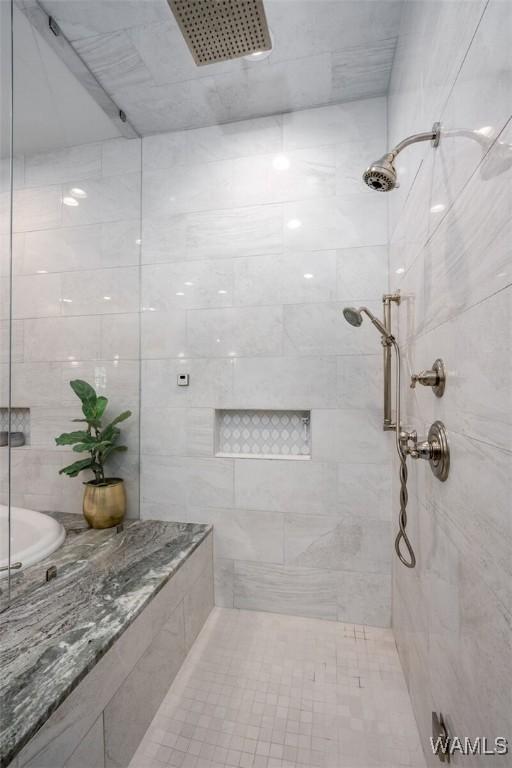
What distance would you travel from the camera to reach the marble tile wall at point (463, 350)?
0.64 meters

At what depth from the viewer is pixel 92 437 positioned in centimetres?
178

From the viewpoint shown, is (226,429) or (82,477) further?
(226,429)

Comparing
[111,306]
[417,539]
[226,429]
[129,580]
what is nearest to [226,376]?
[226,429]

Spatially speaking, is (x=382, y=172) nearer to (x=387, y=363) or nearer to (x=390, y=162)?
(x=390, y=162)

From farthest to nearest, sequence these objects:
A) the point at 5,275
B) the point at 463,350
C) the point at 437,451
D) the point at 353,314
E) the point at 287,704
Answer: the point at 353,314 < the point at 287,704 < the point at 5,275 < the point at 437,451 < the point at 463,350

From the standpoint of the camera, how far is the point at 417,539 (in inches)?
49.3

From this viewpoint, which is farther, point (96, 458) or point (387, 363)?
point (96, 458)

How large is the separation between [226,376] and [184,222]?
0.93 meters

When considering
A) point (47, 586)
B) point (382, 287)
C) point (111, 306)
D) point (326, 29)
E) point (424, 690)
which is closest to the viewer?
point (424, 690)

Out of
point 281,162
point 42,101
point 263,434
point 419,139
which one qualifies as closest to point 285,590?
point 263,434

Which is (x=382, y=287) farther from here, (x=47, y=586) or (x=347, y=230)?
(x=47, y=586)

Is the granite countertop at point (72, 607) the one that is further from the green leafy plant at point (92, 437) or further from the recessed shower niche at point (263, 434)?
the recessed shower niche at point (263, 434)

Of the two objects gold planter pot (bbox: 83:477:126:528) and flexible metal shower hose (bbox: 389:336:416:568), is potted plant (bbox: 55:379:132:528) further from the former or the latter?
flexible metal shower hose (bbox: 389:336:416:568)

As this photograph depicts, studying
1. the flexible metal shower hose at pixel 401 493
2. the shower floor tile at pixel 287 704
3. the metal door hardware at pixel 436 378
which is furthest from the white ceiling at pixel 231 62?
the shower floor tile at pixel 287 704
